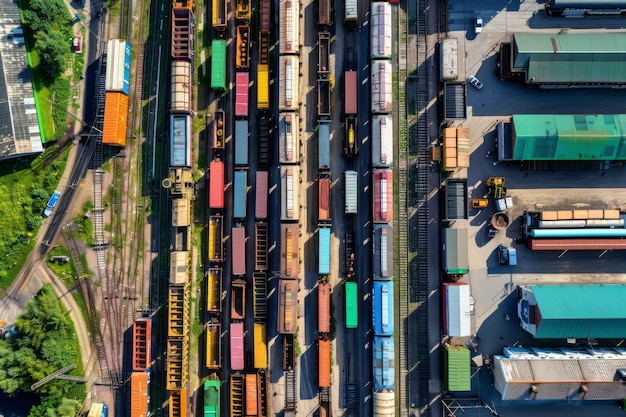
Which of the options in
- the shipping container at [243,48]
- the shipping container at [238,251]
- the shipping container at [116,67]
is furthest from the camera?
the shipping container at [243,48]

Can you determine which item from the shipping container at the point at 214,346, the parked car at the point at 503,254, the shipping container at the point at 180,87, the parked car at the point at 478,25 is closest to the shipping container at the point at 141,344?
the shipping container at the point at 214,346

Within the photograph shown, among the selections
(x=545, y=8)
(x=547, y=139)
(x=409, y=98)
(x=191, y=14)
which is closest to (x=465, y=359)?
(x=547, y=139)

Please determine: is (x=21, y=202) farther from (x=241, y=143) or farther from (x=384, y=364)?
(x=384, y=364)

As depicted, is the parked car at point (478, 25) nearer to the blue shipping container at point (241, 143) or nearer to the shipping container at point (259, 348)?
the blue shipping container at point (241, 143)

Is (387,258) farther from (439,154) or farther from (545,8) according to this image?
(545,8)

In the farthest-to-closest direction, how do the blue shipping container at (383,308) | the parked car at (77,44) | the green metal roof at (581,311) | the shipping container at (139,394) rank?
the parked car at (77,44), the shipping container at (139,394), the blue shipping container at (383,308), the green metal roof at (581,311)

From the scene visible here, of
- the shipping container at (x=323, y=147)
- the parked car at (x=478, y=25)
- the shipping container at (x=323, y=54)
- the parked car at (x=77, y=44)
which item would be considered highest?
the parked car at (x=478, y=25)

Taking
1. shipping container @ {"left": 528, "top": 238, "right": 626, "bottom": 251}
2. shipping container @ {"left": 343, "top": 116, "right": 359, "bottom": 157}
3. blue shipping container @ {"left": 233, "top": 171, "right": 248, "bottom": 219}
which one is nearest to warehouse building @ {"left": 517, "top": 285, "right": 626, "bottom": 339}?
shipping container @ {"left": 528, "top": 238, "right": 626, "bottom": 251}

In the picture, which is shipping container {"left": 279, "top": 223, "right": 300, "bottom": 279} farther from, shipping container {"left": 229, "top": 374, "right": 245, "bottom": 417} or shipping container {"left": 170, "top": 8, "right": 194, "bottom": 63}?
shipping container {"left": 170, "top": 8, "right": 194, "bottom": 63}
